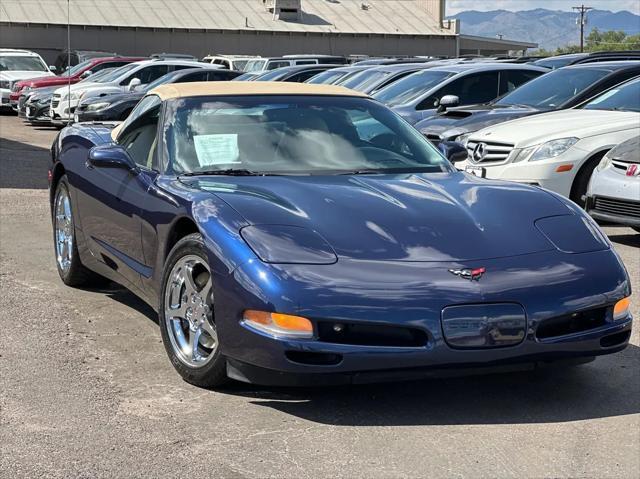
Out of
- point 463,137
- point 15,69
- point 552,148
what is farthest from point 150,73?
point 552,148

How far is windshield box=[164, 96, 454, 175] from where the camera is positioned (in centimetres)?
546

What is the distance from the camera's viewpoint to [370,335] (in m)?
4.18

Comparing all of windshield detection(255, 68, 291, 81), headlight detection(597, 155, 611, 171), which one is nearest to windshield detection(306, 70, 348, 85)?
windshield detection(255, 68, 291, 81)

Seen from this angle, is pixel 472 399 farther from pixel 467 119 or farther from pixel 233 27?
pixel 233 27

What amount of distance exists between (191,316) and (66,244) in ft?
8.16

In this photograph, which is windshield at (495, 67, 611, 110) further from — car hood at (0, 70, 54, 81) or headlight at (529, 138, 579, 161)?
car hood at (0, 70, 54, 81)

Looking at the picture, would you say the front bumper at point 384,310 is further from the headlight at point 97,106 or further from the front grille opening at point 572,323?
the headlight at point 97,106

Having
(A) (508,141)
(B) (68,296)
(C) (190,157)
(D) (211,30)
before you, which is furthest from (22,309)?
(D) (211,30)

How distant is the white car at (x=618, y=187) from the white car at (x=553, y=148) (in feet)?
1.10

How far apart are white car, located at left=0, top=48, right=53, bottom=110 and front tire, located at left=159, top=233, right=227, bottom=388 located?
22.5 meters

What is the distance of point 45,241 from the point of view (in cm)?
858

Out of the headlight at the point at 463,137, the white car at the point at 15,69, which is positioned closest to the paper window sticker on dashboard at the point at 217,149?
the headlight at the point at 463,137

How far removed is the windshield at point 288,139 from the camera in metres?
5.46

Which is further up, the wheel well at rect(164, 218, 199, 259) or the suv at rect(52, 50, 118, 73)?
the suv at rect(52, 50, 118, 73)
